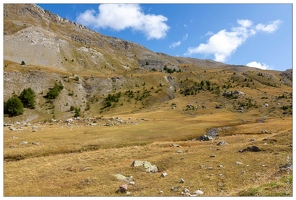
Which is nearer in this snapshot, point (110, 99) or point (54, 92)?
point (54, 92)

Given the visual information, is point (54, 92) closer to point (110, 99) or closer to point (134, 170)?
point (110, 99)

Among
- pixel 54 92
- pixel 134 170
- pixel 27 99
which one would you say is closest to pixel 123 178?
pixel 134 170

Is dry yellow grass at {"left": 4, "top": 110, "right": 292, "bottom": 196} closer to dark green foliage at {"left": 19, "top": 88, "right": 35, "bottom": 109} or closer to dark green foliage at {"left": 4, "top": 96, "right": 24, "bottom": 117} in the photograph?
dark green foliage at {"left": 4, "top": 96, "right": 24, "bottom": 117}

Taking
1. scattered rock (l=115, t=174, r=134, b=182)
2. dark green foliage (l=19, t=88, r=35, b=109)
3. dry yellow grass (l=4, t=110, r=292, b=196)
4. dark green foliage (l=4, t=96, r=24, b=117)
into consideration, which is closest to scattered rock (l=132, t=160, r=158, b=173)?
dry yellow grass (l=4, t=110, r=292, b=196)

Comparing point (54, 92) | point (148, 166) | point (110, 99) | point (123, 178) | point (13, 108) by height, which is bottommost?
point (123, 178)

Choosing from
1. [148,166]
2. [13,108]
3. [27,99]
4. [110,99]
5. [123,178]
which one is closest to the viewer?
[123,178]

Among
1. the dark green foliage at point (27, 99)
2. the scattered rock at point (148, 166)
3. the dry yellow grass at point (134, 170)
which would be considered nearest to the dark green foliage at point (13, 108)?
the dark green foliage at point (27, 99)

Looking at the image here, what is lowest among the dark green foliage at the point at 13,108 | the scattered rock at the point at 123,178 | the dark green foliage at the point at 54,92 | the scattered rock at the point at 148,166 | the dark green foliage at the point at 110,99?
the scattered rock at the point at 123,178

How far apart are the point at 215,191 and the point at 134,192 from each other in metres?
7.64

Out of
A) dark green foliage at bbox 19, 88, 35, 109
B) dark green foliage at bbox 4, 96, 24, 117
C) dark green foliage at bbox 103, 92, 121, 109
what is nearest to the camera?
dark green foliage at bbox 4, 96, 24, 117

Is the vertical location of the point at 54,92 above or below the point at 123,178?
above

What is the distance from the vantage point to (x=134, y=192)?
78.1 ft

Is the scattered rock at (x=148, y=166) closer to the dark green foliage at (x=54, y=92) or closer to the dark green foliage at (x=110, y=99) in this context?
the dark green foliage at (x=54, y=92)

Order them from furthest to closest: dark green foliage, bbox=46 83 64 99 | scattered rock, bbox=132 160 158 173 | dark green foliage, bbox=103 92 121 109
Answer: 1. dark green foliage, bbox=103 92 121 109
2. dark green foliage, bbox=46 83 64 99
3. scattered rock, bbox=132 160 158 173
